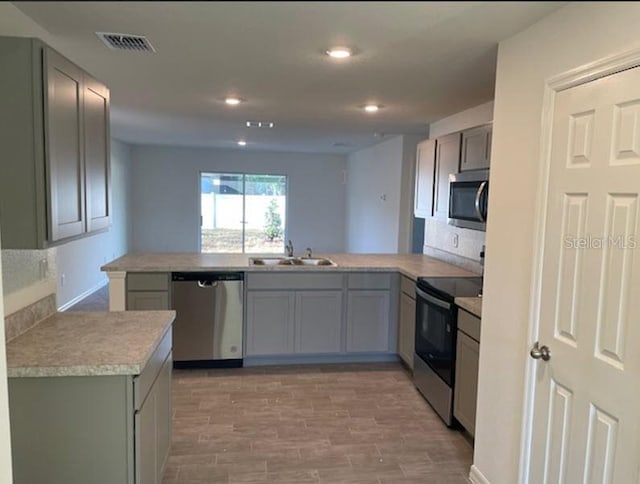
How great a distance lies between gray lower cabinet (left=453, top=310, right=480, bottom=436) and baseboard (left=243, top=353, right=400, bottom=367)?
1.40 m

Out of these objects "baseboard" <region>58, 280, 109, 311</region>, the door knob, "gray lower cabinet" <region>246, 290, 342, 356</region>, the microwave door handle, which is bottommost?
"baseboard" <region>58, 280, 109, 311</region>

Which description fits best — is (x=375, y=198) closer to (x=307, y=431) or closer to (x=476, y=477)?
(x=307, y=431)

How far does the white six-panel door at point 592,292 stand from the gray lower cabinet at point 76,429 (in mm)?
1627

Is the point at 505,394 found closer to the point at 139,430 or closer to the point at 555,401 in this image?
the point at 555,401

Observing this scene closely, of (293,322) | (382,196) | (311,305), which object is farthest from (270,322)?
(382,196)

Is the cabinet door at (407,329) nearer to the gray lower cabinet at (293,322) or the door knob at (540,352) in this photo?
the gray lower cabinet at (293,322)

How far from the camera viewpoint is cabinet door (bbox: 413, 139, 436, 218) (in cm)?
373

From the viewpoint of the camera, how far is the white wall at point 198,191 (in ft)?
27.3

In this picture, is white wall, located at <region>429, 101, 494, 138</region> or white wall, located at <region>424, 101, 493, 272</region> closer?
white wall, located at <region>429, 101, 494, 138</region>

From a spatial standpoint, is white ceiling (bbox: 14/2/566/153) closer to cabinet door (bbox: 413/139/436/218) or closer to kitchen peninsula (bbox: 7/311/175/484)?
cabinet door (bbox: 413/139/436/218)

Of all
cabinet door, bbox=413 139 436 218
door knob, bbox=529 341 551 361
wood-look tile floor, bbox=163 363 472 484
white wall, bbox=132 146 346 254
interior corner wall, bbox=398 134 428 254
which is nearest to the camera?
door knob, bbox=529 341 551 361

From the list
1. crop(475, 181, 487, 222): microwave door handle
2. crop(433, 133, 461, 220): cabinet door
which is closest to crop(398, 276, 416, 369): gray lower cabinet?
crop(433, 133, 461, 220): cabinet door

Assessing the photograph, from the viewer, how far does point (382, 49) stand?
214cm

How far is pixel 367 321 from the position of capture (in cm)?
419
